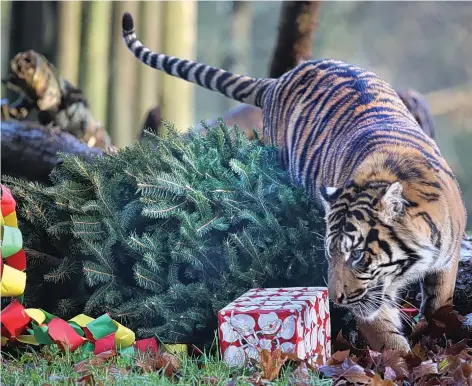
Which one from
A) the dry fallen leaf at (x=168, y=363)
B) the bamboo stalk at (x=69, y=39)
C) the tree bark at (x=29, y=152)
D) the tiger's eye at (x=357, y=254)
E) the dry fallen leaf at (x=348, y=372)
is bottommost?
the dry fallen leaf at (x=168, y=363)

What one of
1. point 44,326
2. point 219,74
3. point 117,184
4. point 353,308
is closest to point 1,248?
point 44,326

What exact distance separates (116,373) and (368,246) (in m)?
1.16

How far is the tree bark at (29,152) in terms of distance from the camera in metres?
5.99

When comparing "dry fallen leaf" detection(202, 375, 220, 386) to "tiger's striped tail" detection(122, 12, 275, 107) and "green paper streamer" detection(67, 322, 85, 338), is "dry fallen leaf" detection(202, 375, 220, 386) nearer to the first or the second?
"green paper streamer" detection(67, 322, 85, 338)

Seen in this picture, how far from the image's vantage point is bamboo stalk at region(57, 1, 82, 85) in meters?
10.1

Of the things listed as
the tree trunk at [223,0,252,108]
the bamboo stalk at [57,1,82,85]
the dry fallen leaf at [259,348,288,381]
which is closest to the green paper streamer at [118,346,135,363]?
the dry fallen leaf at [259,348,288,381]

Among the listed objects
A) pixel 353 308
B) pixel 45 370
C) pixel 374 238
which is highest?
pixel 374 238

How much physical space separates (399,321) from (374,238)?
0.55m

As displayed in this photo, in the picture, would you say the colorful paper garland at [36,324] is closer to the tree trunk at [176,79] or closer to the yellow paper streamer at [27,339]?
the yellow paper streamer at [27,339]

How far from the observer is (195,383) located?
3.07m

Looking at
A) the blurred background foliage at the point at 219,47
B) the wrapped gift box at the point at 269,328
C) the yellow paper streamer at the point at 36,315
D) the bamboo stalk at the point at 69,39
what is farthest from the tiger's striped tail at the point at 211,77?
the bamboo stalk at the point at 69,39

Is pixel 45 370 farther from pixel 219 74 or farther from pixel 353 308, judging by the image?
pixel 219 74

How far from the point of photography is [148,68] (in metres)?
11.3

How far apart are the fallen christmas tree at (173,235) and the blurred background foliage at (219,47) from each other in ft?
17.8
